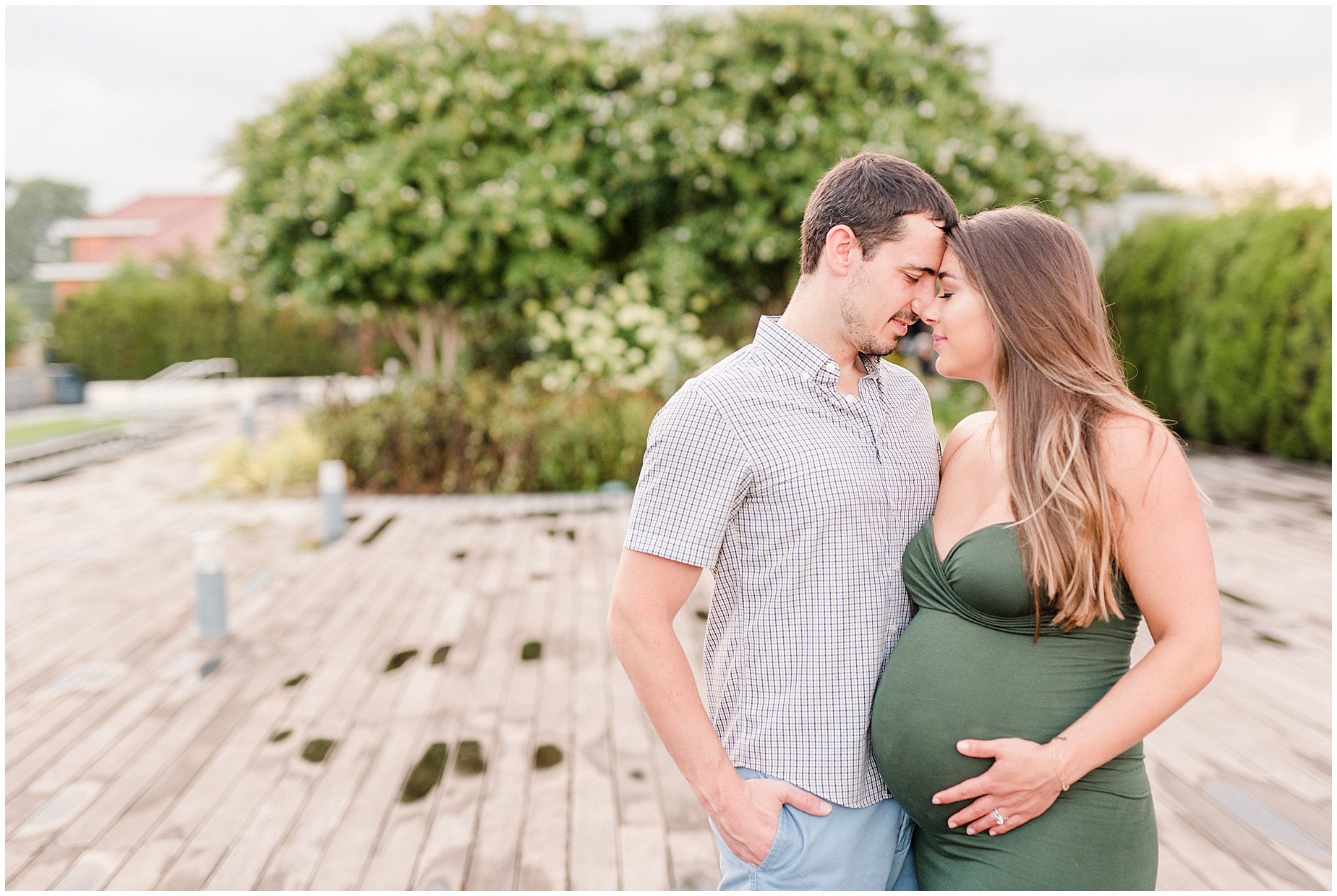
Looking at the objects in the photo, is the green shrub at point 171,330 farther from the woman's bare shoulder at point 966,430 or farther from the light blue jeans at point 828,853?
the light blue jeans at point 828,853

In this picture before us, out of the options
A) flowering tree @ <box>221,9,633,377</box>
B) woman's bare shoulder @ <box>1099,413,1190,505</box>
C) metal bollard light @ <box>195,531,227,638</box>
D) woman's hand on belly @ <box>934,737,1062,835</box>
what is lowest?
metal bollard light @ <box>195,531,227,638</box>

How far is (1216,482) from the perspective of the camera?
9.23 metres

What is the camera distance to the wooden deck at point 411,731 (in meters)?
2.71

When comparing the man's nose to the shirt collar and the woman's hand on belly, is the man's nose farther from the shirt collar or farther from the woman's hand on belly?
the woman's hand on belly

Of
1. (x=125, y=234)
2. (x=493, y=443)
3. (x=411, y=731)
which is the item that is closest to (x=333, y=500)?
(x=493, y=443)

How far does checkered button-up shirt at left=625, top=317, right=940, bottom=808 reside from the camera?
4.60 feet

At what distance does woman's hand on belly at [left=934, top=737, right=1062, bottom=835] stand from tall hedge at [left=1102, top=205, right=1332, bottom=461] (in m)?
10.4

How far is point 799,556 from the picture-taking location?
1444mm

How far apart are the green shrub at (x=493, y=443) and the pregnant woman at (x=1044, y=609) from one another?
283 inches

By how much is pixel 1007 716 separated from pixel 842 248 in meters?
0.85

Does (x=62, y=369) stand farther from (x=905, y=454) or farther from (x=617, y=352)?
(x=905, y=454)

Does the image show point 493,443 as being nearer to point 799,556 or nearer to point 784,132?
point 784,132

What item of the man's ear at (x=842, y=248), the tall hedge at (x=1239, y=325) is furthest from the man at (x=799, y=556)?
the tall hedge at (x=1239, y=325)

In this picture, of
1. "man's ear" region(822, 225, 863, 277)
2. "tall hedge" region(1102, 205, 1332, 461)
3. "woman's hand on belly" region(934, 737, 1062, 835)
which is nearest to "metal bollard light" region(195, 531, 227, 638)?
"man's ear" region(822, 225, 863, 277)
